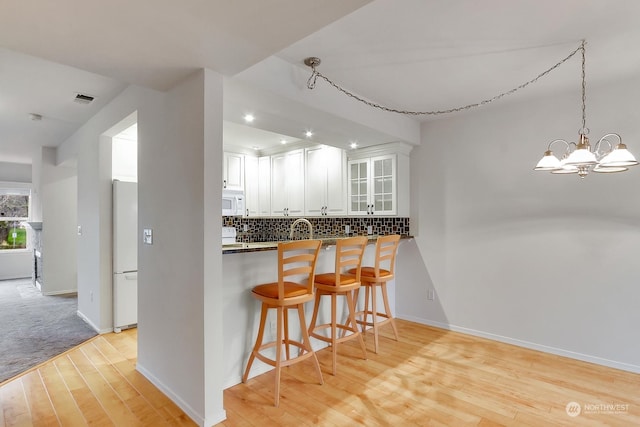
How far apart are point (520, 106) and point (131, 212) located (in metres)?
4.33

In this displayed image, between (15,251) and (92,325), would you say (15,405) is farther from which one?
(15,251)

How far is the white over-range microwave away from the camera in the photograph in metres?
4.89

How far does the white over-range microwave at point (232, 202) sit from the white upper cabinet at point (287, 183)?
582mm

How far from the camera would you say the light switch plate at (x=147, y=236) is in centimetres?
262

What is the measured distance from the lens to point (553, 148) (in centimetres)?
329

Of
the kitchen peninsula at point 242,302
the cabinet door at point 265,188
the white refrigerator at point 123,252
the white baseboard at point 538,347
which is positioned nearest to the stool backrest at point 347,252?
the kitchen peninsula at point 242,302

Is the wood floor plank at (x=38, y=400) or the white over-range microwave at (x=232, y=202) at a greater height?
the white over-range microwave at (x=232, y=202)

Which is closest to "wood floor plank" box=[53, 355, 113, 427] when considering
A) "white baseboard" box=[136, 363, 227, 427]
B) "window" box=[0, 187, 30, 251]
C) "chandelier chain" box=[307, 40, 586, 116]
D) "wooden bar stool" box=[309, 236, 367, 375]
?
"white baseboard" box=[136, 363, 227, 427]

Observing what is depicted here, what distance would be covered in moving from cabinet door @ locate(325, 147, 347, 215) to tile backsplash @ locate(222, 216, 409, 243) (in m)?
0.33

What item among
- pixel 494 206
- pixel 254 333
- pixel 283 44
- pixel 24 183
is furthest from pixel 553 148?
pixel 24 183

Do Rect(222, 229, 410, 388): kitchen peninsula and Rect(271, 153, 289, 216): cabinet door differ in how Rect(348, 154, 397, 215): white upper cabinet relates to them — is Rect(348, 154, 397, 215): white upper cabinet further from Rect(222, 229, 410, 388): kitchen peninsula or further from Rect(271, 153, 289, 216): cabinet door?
Rect(222, 229, 410, 388): kitchen peninsula

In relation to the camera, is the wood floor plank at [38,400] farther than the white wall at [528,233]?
No

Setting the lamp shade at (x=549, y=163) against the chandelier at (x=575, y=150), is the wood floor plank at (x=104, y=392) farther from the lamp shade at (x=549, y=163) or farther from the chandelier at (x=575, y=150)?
the lamp shade at (x=549, y=163)

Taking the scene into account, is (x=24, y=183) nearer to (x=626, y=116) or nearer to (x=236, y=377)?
(x=236, y=377)
